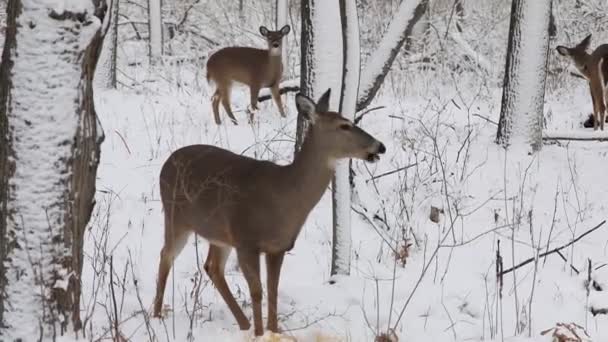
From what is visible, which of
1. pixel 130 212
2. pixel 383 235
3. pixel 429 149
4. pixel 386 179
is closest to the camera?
pixel 383 235

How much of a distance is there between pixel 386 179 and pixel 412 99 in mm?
4831

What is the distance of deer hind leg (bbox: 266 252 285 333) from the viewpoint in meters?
5.28

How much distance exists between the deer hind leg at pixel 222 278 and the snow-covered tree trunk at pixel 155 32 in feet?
45.8

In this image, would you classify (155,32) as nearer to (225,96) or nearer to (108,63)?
(108,63)

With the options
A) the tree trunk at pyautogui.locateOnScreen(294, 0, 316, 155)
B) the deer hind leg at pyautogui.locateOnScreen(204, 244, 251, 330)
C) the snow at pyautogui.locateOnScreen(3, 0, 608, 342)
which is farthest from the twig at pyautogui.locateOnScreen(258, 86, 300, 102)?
the deer hind leg at pyautogui.locateOnScreen(204, 244, 251, 330)

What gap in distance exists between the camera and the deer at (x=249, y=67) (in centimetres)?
1350

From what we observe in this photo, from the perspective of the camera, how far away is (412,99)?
13656 millimetres

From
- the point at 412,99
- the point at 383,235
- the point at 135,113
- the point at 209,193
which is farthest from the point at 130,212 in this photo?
the point at 412,99

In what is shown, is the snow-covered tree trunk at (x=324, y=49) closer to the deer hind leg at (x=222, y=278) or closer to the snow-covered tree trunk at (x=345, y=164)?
the snow-covered tree trunk at (x=345, y=164)

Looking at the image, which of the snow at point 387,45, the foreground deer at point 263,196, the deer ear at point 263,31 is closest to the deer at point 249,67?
the deer ear at point 263,31

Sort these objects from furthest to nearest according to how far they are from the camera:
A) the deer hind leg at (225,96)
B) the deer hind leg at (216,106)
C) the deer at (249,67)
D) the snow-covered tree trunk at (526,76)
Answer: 1. the deer at (249,67)
2. the deer hind leg at (225,96)
3. the deer hind leg at (216,106)
4. the snow-covered tree trunk at (526,76)

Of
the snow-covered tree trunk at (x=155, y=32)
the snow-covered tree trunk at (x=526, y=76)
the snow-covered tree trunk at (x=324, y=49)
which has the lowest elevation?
the snow-covered tree trunk at (x=324, y=49)

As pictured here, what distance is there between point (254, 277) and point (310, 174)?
63 centimetres

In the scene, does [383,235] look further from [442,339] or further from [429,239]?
[442,339]
